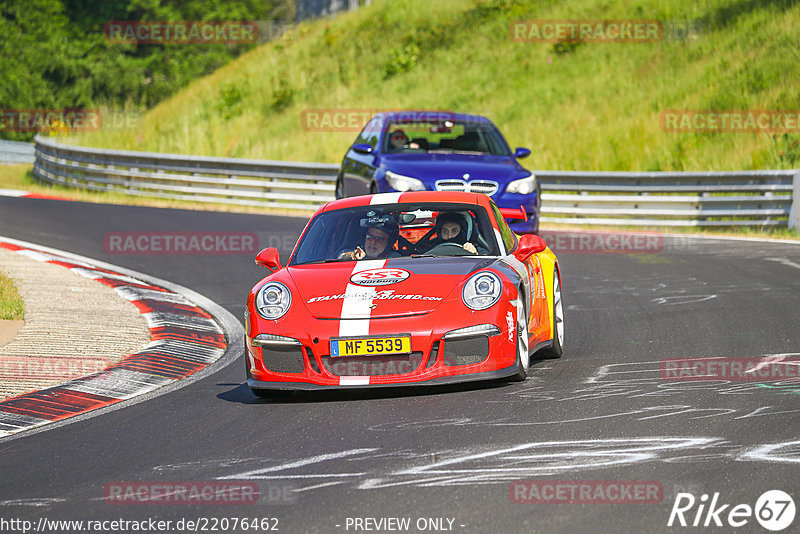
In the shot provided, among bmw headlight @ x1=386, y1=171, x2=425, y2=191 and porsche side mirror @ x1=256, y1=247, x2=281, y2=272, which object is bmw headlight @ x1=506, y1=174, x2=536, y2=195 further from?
porsche side mirror @ x1=256, y1=247, x2=281, y2=272

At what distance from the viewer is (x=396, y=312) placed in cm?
731

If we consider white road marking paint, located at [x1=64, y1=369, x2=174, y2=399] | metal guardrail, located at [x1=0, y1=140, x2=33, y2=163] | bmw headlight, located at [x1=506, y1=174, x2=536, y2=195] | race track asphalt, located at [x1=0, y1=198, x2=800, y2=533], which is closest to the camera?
race track asphalt, located at [x1=0, y1=198, x2=800, y2=533]

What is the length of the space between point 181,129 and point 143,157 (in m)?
9.89

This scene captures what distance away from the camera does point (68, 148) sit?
27.0 meters

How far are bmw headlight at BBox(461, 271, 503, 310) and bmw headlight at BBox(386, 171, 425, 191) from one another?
6246 mm

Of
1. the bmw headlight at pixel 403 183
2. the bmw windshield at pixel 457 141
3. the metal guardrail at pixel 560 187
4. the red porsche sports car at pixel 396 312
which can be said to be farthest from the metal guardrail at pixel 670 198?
the red porsche sports car at pixel 396 312

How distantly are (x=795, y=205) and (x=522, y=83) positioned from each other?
52.5 feet

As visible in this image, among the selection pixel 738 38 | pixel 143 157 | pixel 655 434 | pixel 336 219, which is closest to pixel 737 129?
pixel 738 38

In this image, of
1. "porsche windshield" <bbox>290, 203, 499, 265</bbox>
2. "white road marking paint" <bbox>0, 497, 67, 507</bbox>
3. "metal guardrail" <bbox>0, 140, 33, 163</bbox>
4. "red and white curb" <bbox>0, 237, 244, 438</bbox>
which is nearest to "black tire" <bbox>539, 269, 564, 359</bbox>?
"porsche windshield" <bbox>290, 203, 499, 265</bbox>

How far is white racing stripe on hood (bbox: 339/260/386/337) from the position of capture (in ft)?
23.7

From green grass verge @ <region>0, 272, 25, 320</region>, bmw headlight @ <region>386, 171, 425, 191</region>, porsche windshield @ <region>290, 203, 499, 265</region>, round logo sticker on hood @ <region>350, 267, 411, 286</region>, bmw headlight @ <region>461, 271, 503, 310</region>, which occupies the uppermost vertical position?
bmw headlight @ <region>386, 171, 425, 191</region>

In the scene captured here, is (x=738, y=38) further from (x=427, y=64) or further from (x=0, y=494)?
(x=0, y=494)

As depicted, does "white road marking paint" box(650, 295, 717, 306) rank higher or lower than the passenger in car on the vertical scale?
lower

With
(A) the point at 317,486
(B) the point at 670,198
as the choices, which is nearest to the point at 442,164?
(B) the point at 670,198
